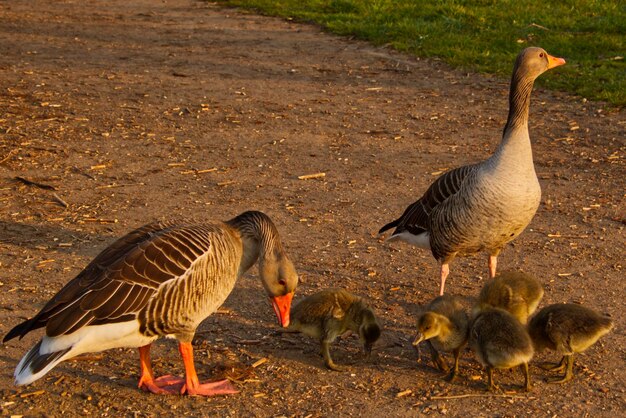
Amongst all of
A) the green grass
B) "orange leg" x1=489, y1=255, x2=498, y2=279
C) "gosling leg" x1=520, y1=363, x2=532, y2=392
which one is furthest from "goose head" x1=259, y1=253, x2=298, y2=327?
the green grass

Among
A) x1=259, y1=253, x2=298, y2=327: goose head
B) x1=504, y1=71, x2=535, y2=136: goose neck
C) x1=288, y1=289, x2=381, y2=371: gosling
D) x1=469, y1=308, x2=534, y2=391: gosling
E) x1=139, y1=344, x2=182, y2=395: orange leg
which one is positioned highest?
x1=504, y1=71, x2=535, y2=136: goose neck

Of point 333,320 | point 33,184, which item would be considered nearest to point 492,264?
point 333,320

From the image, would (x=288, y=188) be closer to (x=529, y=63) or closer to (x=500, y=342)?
(x=529, y=63)

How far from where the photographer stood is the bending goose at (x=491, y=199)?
626 cm

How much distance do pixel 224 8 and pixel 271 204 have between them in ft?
35.7

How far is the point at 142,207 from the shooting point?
8.51 meters

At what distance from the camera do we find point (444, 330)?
18.3 feet

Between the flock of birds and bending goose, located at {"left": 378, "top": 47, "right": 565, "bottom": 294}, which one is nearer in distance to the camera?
the flock of birds

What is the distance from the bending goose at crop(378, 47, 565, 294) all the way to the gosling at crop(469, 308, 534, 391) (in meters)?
0.94

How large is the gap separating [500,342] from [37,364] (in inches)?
104

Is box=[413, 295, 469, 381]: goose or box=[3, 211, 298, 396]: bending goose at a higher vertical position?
box=[3, 211, 298, 396]: bending goose

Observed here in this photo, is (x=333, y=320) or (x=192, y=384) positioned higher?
(x=333, y=320)

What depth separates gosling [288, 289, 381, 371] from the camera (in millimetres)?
5805

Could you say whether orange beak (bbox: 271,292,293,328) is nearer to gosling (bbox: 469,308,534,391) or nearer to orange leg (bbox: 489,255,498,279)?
gosling (bbox: 469,308,534,391)
